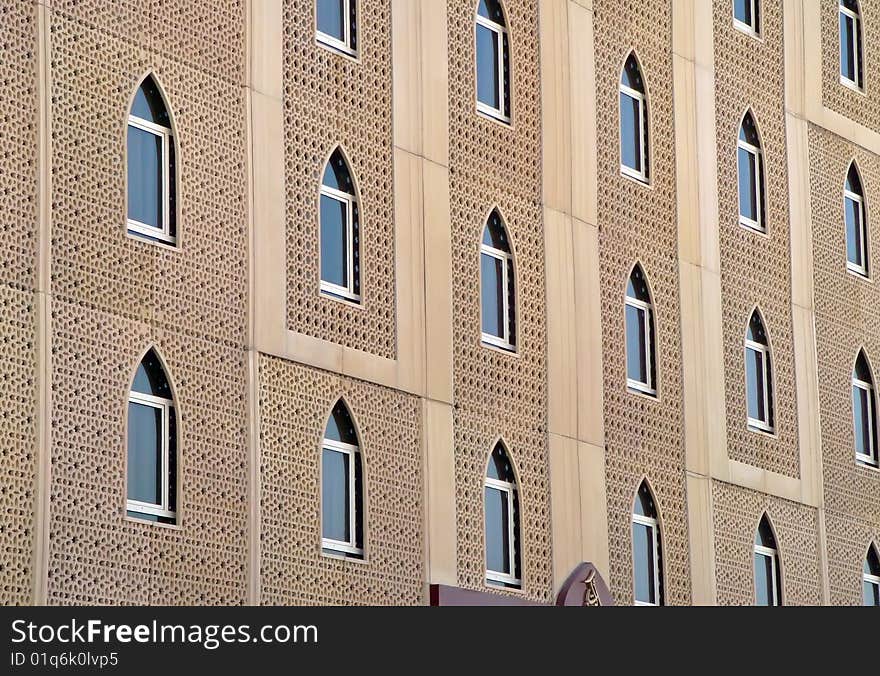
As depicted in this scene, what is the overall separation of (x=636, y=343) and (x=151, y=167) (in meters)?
5.99

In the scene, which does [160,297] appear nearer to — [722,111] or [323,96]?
[323,96]

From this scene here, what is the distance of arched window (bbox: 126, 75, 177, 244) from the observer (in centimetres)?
1745

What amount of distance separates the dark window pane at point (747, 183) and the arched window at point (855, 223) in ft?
4.80

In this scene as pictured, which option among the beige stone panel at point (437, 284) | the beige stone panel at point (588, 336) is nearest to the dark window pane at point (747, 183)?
the beige stone panel at point (588, 336)

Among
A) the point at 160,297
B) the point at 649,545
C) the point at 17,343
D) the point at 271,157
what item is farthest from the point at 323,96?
the point at 649,545

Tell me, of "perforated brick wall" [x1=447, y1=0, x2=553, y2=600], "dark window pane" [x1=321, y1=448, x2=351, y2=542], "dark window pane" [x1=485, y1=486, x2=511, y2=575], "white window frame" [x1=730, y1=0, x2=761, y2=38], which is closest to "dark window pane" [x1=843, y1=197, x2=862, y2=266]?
"white window frame" [x1=730, y1=0, x2=761, y2=38]

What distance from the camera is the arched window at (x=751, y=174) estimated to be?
A: 2367cm

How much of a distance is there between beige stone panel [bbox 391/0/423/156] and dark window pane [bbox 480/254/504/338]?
125cm

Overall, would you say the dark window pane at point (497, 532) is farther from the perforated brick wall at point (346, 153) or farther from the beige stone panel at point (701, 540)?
the beige stone panel at point (701, 540)

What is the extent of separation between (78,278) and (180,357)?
105cm

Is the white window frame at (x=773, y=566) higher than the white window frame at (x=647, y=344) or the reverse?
the reverse

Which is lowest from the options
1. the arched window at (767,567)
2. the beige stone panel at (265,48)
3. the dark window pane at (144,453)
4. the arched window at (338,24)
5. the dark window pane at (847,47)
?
the dark window pane at (144,453)

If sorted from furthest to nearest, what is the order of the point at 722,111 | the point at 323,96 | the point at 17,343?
the point at 722,111 < the point at 323,96 < the point at 17,343

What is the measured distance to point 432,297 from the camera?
774 inches
